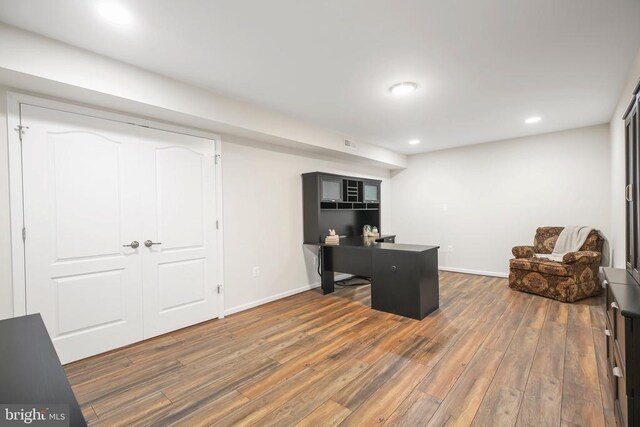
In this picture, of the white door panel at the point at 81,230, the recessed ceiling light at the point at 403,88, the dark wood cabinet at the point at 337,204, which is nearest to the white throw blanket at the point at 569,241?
the dark wood cabinet at the point at 337,204

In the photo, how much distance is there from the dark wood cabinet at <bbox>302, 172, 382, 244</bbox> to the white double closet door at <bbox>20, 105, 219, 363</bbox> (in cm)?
148

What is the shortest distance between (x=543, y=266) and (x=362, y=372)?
128 inches

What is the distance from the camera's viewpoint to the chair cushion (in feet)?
12.4

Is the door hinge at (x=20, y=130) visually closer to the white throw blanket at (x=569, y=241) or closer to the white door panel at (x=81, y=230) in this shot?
the white door panel at (x=81, y=230)

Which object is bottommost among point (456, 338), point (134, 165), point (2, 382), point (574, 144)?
point (456, 338)

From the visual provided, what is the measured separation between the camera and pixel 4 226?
7.27ft

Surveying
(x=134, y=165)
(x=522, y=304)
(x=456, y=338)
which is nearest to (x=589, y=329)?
(x=522, y=304)

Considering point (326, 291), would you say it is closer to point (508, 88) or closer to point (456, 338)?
point (456, 338)

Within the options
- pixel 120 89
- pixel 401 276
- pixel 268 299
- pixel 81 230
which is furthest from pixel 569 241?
pixel 81 230

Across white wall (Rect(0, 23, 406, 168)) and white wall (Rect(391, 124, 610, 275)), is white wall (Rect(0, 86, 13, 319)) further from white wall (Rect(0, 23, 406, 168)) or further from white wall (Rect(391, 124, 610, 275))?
white wall (Rect(391, 124, 610, 275))

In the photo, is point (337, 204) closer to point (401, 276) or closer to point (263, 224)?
point (263, 224)

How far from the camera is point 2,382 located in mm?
938

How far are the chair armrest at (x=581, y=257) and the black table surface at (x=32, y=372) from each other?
4.88m

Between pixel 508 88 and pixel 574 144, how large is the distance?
250 cm
